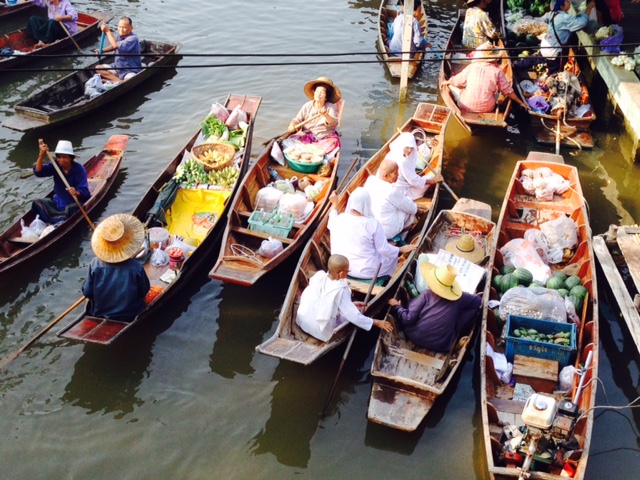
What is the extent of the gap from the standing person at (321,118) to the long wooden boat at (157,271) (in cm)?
96

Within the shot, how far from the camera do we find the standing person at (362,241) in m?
7.39

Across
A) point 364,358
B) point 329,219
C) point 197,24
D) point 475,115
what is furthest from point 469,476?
point 197,24

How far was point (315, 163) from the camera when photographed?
9.76 m

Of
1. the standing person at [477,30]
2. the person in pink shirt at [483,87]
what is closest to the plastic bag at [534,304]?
the person in pink shirt at [483,87]

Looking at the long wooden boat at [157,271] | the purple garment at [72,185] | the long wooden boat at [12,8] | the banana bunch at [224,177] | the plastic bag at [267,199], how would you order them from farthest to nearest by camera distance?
the long wooden boat at [12,8]
the banana bunch at [224,177]
the plastic bag at [267,199]
the purple garment at [72,185]
the long wooden boat at [157,271]

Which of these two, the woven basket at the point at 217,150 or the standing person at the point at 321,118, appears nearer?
the woven basket at the point at 217,150

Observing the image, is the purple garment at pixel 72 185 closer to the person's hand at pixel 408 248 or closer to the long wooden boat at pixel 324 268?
the long wooden boat at pixel 324 268

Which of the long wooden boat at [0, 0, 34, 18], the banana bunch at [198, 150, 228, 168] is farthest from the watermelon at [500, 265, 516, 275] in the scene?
the long wooden boat at [0, 0, 34, 18]

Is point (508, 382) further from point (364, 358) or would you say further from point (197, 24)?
point (197, 24)

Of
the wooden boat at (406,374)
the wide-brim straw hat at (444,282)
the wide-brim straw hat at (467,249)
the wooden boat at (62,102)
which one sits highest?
the wooden boat at (62,102)

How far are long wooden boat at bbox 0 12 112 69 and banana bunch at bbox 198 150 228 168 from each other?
5.71 meters

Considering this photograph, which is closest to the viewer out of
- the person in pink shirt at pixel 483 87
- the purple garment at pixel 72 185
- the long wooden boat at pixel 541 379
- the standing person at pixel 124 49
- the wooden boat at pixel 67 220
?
the long wooden boat at pixel 541 379

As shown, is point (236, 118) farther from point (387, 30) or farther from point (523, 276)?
point (387, 30)

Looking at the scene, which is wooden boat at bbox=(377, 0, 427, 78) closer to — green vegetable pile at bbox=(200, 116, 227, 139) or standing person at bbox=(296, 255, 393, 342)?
green vegetable pile at bbox=(200, 116, 227, 139)
